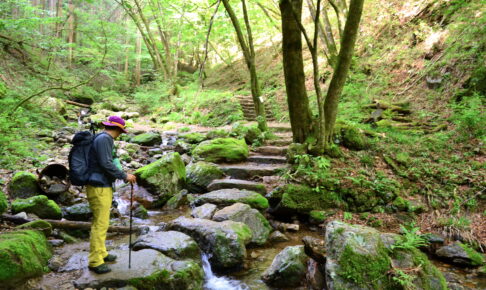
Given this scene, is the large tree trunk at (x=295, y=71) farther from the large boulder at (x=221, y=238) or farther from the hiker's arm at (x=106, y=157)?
the hiker's arm at (x=106, y=157)

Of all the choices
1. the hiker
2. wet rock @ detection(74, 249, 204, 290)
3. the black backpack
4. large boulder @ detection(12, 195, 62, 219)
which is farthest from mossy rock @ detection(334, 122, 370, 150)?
large boulder @ detection(12, 195, 62, 219)

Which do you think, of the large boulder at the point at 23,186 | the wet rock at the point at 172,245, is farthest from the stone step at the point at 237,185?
the large boulder at the point at 23,186

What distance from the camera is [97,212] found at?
3.84m

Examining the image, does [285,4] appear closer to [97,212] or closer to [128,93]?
[97,212]

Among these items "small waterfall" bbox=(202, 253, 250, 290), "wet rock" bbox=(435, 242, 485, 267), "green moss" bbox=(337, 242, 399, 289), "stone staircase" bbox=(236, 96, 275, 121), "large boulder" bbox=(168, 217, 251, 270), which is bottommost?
"small waterfall" bbox=(202, 253, 250, 290)


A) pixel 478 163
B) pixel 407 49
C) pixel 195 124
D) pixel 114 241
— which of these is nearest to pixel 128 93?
pixel 195 124

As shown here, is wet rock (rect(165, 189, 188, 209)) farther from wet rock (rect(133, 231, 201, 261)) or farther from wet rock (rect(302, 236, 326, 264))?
wet rock (rect(302, 236, 326, 264))

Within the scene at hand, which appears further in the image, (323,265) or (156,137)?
(156,137)

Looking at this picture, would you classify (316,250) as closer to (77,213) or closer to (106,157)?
(106,157)

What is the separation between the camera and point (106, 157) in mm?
3721

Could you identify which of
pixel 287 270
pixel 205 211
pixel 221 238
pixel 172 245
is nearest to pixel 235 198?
pixel 205 211

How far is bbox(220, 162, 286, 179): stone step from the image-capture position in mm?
8148

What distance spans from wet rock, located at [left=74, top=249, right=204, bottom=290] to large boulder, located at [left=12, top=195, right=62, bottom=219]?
2.06 meters

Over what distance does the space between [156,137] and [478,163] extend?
35.1 ft
